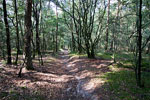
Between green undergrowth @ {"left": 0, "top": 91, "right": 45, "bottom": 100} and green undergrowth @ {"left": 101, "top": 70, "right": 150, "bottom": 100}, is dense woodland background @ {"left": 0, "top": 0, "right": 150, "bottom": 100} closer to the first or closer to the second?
green undergrowth @ {"left": 101, "top": 70, "right": 150, "bottom": 100}

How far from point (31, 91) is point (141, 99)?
17.8 feet

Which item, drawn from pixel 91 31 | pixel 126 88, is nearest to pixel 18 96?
pixel 126 88

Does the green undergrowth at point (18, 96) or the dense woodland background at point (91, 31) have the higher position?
the dense woodland background at point (91, 31)

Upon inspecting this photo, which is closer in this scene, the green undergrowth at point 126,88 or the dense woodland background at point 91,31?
the green undergrowth at point 126,88

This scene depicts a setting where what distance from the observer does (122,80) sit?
23.7ft

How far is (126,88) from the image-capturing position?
6.26 meters

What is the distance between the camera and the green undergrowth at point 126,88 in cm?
547

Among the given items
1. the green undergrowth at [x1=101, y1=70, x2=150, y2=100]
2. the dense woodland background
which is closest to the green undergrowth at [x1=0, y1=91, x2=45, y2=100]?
the dense woodland background

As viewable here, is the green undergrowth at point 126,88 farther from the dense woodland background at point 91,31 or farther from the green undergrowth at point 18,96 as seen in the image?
the green undergrowth at point 18,96

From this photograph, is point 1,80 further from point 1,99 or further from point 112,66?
point 112,66

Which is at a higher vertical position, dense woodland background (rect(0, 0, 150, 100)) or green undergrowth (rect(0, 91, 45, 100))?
dense woodland background (rect(0, 0, 150, 100))

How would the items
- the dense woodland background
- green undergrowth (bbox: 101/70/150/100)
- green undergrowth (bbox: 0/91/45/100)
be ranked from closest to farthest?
1. green undergrowth (bbox: 0/91/45/100)
2. green undergrowth (bbox: 101/70/150/100)
3. the dense woodland background

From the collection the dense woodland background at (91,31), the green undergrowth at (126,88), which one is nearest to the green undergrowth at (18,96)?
the dense woodland background at (91,31)

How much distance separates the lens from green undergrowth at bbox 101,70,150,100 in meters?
5.47
